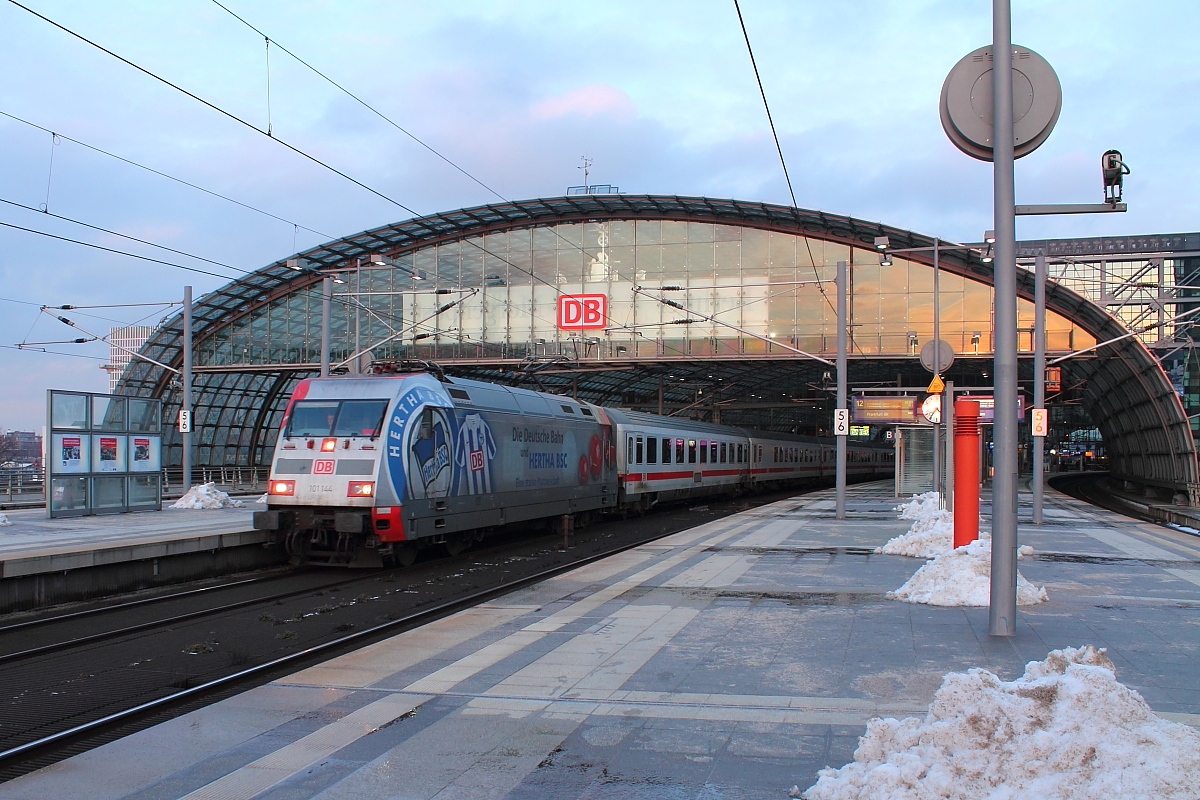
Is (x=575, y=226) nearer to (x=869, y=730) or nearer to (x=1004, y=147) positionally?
(x=1004, y=147)

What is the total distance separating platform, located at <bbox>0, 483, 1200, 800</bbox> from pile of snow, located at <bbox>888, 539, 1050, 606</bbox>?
283mm

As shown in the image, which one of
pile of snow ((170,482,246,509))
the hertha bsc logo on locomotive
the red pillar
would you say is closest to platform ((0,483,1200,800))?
the red pillar

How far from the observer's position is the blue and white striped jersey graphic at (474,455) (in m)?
16.2

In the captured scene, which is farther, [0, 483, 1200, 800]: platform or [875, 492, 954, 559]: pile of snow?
[875, 492, 954, 559]: pile of snow

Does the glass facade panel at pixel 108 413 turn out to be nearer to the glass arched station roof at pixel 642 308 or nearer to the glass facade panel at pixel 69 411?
the glass facade panel at pixel 69 411

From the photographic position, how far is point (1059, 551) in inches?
635

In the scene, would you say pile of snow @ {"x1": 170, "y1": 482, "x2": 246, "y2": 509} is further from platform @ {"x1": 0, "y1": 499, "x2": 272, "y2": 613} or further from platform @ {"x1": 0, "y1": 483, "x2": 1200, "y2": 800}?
platform @ {"x1": 0, "y1": 483, "x2": 1200, "y2": 800}

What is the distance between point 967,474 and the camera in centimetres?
1223

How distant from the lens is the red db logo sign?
108ft

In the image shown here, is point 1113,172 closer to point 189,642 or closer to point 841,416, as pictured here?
point 189,642

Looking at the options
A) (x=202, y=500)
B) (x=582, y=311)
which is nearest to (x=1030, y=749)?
(x=202, y=500)

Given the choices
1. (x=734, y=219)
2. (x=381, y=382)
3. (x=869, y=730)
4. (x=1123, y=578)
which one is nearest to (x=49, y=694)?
(x=869, y=730)

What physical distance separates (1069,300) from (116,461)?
1409 inches

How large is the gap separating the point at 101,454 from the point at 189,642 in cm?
1382
